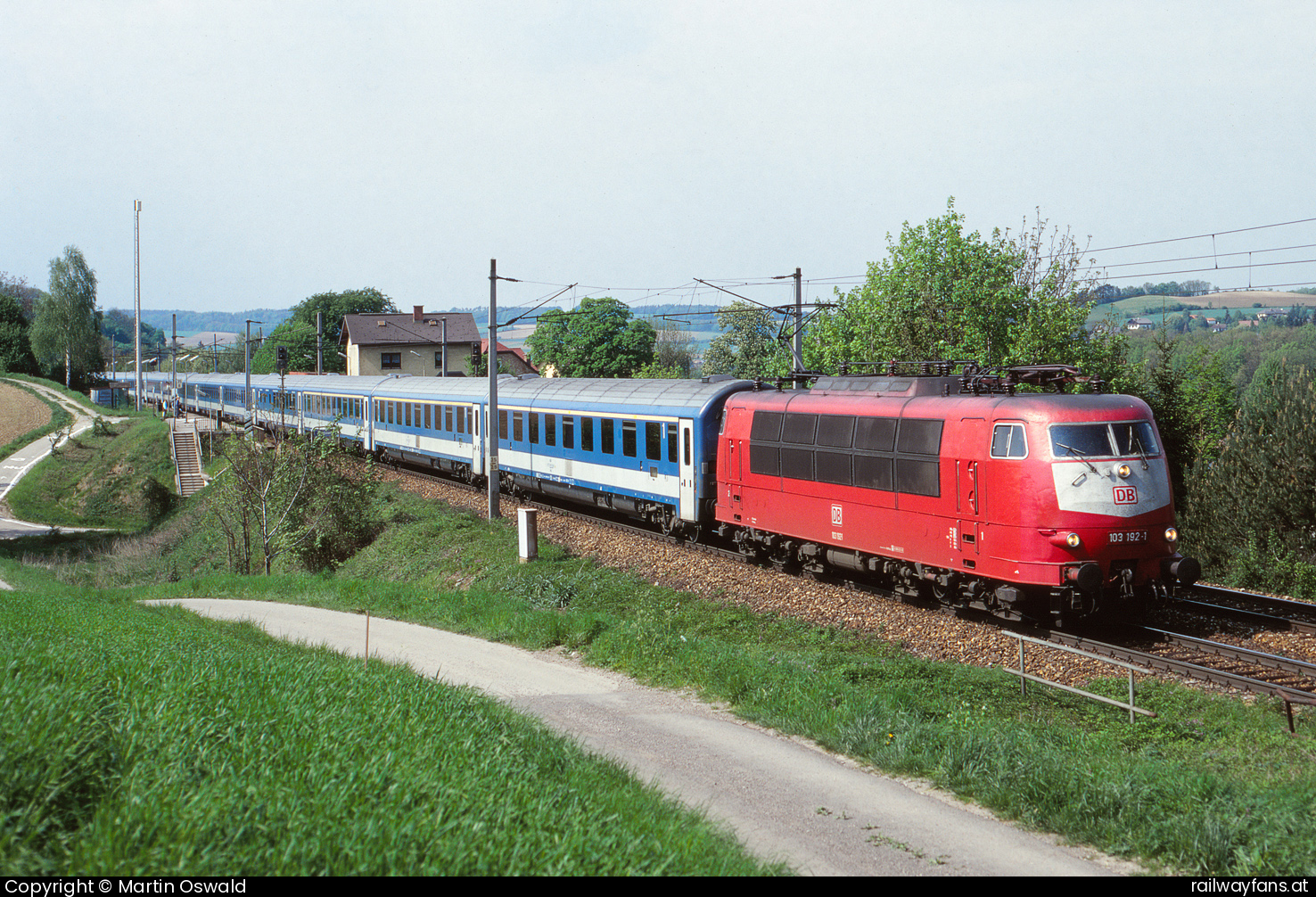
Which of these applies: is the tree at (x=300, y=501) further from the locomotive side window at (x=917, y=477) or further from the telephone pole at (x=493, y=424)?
the locomotive side window at (x=917, y=477)

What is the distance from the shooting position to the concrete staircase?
58250 millimetres

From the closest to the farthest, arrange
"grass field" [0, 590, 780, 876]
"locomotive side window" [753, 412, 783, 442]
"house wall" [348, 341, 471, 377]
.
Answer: "grass field" [0, 590, 780, 876] < "locomotive side window" [753, 412, 783, 442] < "house wall" [348, 341, 471, 377]

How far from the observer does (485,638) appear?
16.3 m

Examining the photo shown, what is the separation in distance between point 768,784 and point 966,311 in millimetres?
25721

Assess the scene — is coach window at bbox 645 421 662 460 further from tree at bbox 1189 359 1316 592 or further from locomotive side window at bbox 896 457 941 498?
tree at bbox 1189 359 1316 592

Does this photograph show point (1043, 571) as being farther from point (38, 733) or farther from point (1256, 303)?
point (1256, 303)

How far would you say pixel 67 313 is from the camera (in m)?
104

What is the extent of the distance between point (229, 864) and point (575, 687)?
8053mm

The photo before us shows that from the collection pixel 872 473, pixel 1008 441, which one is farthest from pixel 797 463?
pixel 1008 441

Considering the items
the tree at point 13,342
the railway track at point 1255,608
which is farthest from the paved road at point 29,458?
the railway track at point 1255,608

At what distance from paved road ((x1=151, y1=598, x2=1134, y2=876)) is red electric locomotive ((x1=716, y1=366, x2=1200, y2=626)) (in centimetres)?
556

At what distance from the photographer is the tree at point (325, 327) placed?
113125mm

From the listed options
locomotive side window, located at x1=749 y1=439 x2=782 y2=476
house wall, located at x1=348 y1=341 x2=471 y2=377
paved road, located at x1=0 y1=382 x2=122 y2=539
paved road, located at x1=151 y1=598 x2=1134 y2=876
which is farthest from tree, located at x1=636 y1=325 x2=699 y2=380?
paved road, located at x1=151 y1=598 x2=1134 y2=876

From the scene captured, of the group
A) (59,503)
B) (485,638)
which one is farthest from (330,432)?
(59,503)
